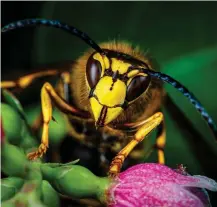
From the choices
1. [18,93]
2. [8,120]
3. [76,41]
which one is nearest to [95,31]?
[76,41]

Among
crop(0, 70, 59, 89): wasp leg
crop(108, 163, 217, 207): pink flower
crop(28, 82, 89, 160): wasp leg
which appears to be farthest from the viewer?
crop(0, 70, 59, 89): wasp leg

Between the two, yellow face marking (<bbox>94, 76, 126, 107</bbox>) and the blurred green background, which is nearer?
yellow face marking (<bbox>94, 76, 126, 107</bbox>)

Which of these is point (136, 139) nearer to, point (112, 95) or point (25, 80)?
point (112, 95)

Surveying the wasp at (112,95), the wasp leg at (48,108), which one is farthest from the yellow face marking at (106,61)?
the wasp leg at (48,108)

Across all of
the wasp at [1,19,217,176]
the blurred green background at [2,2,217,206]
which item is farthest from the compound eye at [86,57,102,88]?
the blurred green background at [2,2,217,206]

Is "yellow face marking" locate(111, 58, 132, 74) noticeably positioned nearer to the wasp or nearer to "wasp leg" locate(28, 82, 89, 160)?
the wasp

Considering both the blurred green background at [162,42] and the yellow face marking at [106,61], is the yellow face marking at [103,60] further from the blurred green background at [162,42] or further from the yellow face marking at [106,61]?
the blurred green background at [162,42]

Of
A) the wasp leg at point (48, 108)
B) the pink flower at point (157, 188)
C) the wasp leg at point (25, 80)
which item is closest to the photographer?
the pink flower at point (157, 188)

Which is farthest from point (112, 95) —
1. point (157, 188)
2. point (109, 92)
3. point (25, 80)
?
point (25, 80)
